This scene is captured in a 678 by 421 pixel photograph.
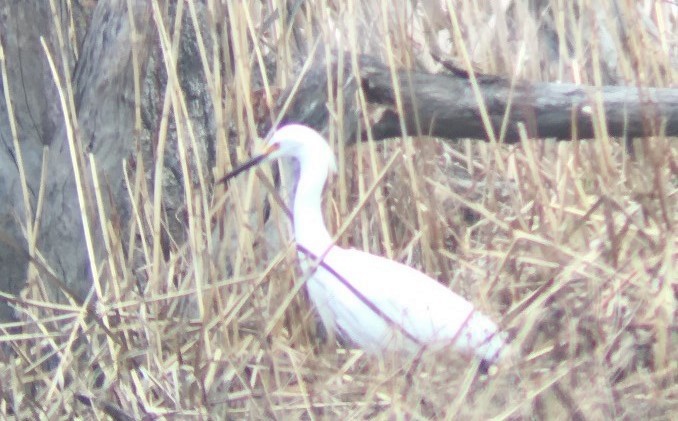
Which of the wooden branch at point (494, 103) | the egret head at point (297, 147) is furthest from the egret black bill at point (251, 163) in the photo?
the wooden branch at point (494, 103)

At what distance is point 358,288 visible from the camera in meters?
1.92

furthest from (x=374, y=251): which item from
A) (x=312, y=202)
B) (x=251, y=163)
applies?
(x=251, y=163)

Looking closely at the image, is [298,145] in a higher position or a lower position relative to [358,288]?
higher

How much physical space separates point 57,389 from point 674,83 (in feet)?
4.46

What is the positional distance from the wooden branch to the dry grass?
0.04 m

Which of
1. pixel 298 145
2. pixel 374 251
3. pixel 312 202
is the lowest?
pixel 374 251

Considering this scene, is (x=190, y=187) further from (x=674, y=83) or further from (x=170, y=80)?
(x=674, y=83)

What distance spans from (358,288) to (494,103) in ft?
1.24

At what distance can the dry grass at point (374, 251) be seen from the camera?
1713 mm

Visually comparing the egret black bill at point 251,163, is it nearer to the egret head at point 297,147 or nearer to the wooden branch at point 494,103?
the egret head at point 297,147

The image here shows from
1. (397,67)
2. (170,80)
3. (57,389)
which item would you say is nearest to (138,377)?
(57,389)

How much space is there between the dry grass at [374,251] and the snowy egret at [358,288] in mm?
40

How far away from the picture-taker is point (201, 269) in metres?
1.88

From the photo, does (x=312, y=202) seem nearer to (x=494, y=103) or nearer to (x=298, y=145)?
(x=298, y=145)
